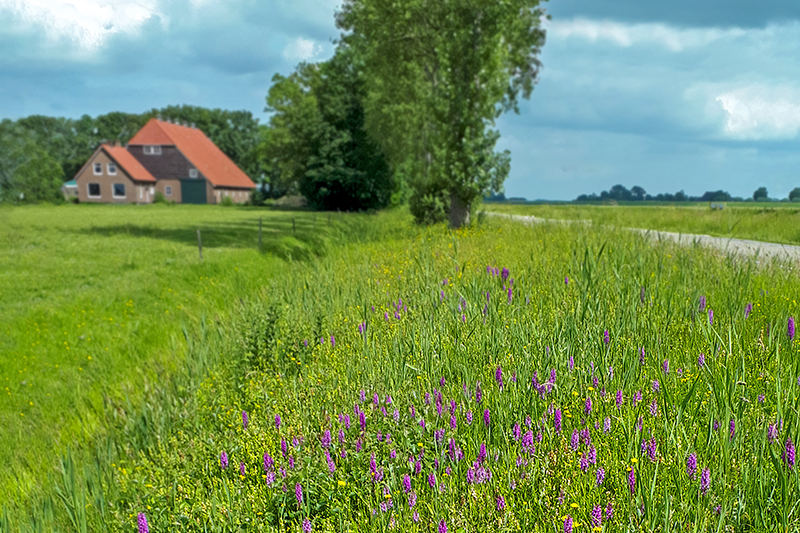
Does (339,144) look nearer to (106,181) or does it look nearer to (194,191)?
(194,191)

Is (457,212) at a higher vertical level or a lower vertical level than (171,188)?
lower

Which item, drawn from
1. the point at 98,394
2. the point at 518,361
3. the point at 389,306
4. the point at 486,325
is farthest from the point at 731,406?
the point at 98,394

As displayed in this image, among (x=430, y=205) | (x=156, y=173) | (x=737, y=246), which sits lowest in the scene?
(x=737, y=246)

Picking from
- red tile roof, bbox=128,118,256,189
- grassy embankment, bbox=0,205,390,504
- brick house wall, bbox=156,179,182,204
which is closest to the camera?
grassy embankment, bbox=0,205,390,504

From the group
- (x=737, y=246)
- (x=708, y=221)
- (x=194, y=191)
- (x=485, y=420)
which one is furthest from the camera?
(x=194, y=191)

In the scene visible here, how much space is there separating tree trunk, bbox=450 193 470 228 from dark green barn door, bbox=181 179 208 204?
55.2m

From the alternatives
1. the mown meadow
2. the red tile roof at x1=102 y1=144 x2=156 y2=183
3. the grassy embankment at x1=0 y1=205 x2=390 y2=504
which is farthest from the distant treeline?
the mown meadow

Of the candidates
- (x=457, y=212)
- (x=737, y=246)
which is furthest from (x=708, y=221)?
(x=737, y=246)

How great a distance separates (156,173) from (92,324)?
208ft

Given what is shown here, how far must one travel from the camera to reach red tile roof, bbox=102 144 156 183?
63056 millimetres

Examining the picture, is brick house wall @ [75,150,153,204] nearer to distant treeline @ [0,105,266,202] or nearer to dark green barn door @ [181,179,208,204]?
distant treeline @ [0,105,266,202]

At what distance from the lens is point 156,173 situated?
222ft

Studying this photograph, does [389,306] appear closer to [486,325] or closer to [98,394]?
[486,325]

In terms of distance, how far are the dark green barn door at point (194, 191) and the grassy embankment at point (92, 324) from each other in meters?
47.5
